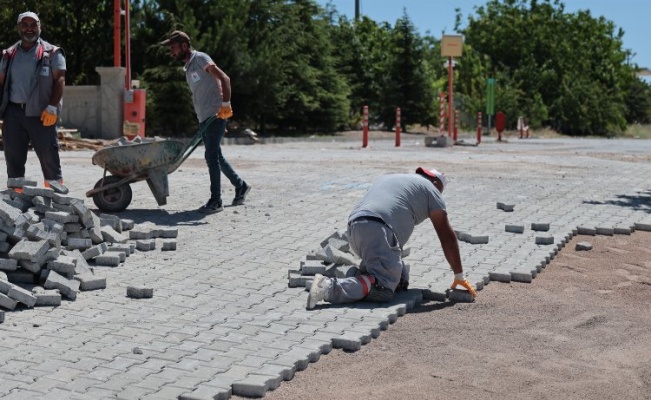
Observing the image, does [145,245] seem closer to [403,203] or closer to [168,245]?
[168,245]

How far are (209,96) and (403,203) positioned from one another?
15.6 ft

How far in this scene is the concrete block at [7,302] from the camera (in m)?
6.70

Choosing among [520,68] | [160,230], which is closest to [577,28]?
[520,68]

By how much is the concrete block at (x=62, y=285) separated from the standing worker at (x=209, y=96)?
4.27m

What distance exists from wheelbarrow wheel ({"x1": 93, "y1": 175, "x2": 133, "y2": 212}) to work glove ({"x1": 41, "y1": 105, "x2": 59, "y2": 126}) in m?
1.31

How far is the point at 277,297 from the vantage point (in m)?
7.49

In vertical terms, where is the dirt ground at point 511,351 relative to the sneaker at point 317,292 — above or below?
below

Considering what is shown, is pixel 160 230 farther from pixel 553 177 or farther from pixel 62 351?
pixel 553 177

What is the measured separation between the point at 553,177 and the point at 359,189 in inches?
168

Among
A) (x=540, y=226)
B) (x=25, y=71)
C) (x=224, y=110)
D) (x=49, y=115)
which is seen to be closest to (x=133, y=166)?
(x=224, y=110)

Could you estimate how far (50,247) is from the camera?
24.9 feet

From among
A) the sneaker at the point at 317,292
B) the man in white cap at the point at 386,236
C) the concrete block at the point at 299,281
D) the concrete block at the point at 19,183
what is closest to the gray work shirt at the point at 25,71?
the concrete block at the point at 19,183

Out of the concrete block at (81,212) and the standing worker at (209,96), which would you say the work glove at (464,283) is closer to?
the concrete block at (81,212)


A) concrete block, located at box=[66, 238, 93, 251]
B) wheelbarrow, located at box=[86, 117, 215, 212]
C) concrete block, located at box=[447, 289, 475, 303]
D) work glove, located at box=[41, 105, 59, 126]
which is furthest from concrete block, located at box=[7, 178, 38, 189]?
concrete block, located at box=[447, 289, 475, 303]
